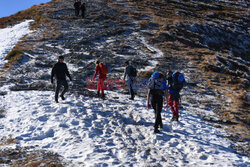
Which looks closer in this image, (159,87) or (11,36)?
(159,87)

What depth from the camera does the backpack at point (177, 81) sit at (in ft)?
30.2

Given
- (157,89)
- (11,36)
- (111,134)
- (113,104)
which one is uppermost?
(11,36)

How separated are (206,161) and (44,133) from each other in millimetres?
5513

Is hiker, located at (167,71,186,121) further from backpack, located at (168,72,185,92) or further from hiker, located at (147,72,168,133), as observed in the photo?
hiker, located at (147,72,168,133)

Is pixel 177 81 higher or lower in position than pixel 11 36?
lower

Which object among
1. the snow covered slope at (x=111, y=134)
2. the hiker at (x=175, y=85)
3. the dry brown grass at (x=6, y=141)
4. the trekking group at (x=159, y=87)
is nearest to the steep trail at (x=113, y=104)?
the snow covered slope at (x=111, y=134)

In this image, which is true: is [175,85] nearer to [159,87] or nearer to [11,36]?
[159,87]

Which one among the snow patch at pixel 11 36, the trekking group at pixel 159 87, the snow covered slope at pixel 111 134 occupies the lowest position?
the snow covered slope at pixel 111 134

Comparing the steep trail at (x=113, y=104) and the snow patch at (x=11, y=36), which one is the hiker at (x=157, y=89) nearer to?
the steep trail at (x=113, y=104)

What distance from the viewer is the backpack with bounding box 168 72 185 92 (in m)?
9.22

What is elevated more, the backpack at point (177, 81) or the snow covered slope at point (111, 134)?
the backpack at point (177, 81)

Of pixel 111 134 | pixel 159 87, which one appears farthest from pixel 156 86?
pixel 111 134

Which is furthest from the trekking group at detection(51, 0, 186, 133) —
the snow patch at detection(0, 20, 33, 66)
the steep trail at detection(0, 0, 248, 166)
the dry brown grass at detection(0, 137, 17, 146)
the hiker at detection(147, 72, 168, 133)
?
the snow patch at detection(0, 20, 33, 66)

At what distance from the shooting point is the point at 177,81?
9.31 m
